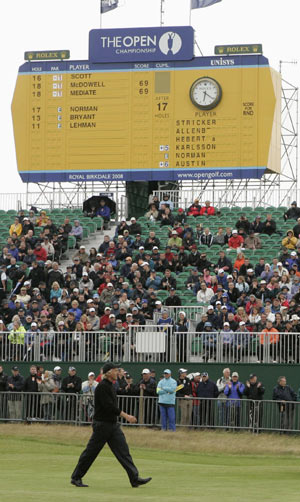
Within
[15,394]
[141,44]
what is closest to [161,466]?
[15,394]

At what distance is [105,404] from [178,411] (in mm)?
12774

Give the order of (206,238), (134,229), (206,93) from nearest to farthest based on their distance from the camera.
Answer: (206,238)
(134,229)
(206,93)

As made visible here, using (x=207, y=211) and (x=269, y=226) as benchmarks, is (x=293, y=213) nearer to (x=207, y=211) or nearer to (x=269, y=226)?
(x=269, y=226)

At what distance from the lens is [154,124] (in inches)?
1618

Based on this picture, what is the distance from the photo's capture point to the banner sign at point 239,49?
4056 centimetres

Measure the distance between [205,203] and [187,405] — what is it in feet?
41.7

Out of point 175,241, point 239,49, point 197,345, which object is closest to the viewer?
point 197,345

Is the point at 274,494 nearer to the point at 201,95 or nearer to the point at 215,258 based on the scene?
the point at 215,258

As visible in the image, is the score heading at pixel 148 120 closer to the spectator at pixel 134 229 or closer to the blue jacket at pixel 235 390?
the spectator at pixel 134 229

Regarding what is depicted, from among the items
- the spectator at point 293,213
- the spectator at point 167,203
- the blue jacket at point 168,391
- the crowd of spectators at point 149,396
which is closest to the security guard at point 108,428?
the blue jacket at point 168,391

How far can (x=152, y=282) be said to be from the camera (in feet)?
108

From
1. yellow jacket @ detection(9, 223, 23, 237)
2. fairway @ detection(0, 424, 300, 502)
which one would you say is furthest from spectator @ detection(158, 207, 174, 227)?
fairway @ detection(0, 424, 300, 502)

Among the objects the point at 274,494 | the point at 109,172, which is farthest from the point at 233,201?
the point at 274,494

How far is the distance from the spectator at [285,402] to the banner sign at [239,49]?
16.8m
